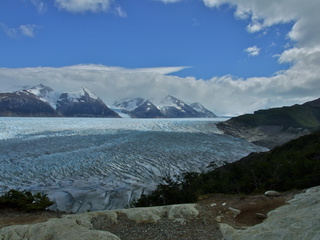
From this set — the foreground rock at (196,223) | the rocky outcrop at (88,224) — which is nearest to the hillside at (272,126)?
the foreground rock at (196,223)

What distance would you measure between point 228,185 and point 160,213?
681 centimetres

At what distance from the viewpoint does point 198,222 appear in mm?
7473

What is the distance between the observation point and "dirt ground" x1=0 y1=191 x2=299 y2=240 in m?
6.75

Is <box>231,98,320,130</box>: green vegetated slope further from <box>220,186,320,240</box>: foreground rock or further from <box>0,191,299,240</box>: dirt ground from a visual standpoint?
<box>220,186,320,240</box>: foreground rock

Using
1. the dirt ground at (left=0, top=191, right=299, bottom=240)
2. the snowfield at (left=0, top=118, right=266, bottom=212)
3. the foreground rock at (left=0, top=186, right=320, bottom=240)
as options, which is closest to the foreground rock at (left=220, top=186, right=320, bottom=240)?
the foreground rock at (left=0, top=186, right=320, bottom=240)

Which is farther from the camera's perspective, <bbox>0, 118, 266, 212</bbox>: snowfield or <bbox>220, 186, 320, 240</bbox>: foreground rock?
<bbox>0, 118, 266, 212</bbox>: snowfield

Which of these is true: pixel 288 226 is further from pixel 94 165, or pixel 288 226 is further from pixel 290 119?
pixel 290 119

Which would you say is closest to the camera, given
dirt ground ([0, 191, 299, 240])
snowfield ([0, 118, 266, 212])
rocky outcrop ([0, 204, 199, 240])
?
rocky outcrop ([0, 204, 199, 240])

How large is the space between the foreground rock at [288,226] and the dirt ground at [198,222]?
41 cm

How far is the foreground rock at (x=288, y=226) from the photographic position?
5.32 m

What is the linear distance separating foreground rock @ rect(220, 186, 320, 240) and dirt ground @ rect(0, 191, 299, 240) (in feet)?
1.34

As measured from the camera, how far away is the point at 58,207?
16594mm

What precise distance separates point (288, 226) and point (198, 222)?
2579 mm

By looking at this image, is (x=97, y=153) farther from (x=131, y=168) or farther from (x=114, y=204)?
(x=114, y=204)
